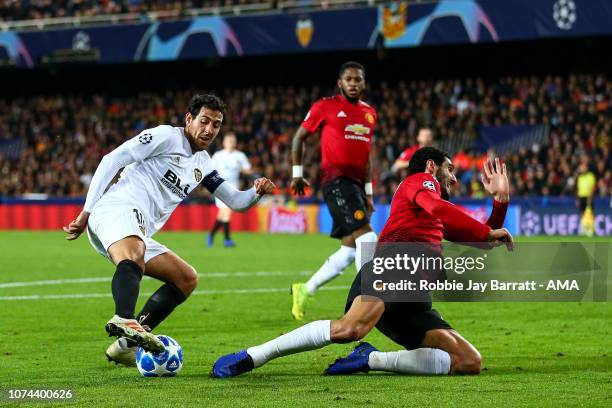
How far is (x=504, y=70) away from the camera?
115 ft

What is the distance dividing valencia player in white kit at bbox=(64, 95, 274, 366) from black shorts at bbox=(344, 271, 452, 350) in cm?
140

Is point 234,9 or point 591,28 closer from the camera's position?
point 591,28

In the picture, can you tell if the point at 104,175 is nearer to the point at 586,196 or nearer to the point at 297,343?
the point at 297,343

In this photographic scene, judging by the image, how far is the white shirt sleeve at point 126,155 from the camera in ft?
25.3

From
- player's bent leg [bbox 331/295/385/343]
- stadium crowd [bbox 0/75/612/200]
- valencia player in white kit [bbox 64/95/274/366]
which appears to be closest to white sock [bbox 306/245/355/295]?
valencia player in white kit [bbox 64/95/274/366]

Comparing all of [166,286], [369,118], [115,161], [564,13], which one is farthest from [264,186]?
[564,13]

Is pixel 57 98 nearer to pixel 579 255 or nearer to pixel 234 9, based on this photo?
pixel 234 9

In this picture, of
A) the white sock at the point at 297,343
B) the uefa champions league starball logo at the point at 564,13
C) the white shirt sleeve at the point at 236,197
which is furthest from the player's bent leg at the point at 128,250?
the uefa champions league starball logo at the point at 564,13

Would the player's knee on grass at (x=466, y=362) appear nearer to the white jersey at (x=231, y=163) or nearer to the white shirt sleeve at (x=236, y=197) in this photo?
the white shirt sleeve at (x=236, y=197)

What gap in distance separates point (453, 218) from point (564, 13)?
80.3 ft

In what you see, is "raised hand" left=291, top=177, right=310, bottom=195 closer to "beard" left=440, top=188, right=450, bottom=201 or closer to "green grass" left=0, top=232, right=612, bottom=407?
"green grass" left=0, top=232, right=612, bottom=407

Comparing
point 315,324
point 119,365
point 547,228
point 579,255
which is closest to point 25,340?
point 119,365

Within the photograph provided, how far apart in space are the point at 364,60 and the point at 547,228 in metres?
13.0

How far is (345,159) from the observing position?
11.9 m
